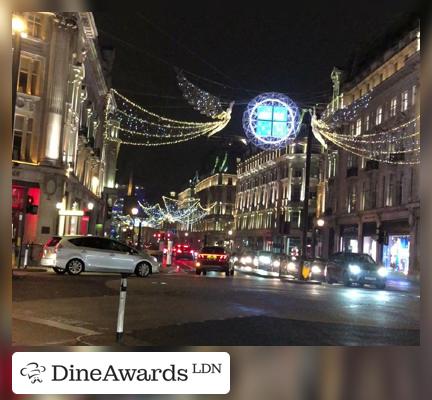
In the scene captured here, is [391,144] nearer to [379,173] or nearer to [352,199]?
[379,173]

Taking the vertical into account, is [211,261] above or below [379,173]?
below

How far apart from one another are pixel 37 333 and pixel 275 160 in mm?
72859

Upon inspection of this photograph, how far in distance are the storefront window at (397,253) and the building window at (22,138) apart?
1024 inches

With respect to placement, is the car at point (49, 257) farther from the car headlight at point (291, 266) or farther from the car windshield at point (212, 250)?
the car headlight at point (291, 266)

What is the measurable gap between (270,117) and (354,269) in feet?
37.5

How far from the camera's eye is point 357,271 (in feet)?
85.5

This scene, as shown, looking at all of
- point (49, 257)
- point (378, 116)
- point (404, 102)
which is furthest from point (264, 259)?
point (49, 257)

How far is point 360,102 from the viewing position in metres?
42.6

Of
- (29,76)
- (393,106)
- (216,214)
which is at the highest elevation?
(393,106)

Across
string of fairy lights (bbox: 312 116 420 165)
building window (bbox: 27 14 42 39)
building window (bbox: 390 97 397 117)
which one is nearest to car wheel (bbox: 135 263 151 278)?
building window (bbox: 27 14 42 39)

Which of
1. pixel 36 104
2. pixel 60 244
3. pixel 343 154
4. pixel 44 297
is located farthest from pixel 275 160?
pixel 44 297

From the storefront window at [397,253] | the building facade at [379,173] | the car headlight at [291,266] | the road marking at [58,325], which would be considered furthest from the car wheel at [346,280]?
the road marking at [58,325]

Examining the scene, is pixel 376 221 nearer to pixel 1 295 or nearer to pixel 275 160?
pixel 275 160

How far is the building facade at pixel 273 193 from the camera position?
6556 cm
